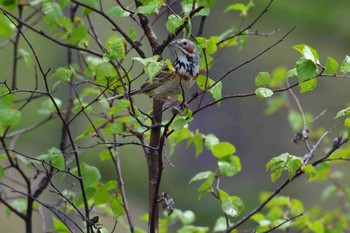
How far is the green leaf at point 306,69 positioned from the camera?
198 cm

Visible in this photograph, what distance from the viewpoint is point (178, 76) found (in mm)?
2416

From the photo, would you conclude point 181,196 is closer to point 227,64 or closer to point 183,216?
point 227,64

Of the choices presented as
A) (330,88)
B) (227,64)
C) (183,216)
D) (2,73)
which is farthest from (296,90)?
(183,216)

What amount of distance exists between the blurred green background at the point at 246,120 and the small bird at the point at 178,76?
19.2 feet

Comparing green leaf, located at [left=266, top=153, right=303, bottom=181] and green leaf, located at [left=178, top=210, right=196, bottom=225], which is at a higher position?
green leaf, located at [left=266, top=153, right=303, bottom=181]

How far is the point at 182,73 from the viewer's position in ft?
7.83

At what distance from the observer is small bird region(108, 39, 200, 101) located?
2.39 metres

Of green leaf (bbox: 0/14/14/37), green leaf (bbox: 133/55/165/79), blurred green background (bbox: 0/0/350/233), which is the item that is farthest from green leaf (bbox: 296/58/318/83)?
blurred green background (bbox: 0/0/350/233)

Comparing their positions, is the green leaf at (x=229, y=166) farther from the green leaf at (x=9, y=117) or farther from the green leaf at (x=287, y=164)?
the green leaf at (x=9, y=117)

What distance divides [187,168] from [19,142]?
2.50 m

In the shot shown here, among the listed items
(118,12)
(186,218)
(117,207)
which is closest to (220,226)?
(186,218)

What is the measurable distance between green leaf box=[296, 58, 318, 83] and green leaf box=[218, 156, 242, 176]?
63cm

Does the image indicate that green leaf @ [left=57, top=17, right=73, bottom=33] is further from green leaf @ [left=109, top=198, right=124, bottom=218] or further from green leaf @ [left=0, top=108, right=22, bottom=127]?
green leaf @ [left=109, top=198, right=124, bottom=218]

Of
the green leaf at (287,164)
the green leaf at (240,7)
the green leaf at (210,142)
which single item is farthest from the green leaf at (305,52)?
the green leaf at (240,7)
